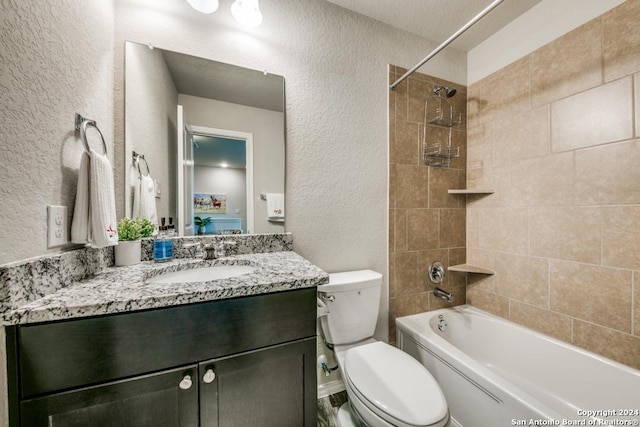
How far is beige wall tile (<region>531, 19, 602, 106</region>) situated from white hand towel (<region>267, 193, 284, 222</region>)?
1739 mm

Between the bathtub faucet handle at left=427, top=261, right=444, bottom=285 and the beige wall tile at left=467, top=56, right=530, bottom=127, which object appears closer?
the beige wall tile at left=467, top=56, right=530, bottom=127

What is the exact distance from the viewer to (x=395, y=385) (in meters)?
1.00

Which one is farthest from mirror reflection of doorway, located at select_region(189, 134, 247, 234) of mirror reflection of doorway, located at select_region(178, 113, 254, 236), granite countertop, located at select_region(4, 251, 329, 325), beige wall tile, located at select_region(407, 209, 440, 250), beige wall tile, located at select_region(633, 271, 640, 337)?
beige wall tile, located at select_region(633, 271, 640, 337)

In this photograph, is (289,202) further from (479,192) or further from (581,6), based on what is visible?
(581,6)

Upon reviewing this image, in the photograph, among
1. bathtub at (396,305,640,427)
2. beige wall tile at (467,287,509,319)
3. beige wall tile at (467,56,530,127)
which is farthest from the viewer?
beige wall tile at (467,287,509,319)

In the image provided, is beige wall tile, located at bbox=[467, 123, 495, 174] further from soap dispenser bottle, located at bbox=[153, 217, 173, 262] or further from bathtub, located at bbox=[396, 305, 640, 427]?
soap dispenser bottle, located at bbox=[153, 217, 173, 262]

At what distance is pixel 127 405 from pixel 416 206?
68.8 inches

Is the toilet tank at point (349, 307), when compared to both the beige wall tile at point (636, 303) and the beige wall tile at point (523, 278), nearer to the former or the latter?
the beige wall tile at point (523, 278)

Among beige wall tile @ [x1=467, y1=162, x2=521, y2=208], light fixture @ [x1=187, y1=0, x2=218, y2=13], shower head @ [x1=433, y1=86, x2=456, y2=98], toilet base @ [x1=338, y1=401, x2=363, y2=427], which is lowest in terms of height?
toilet base @ [x1=338, y1=401, x2=363, y2=427]

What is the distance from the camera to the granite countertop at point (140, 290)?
59 centimetres

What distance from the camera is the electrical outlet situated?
743 millimetres

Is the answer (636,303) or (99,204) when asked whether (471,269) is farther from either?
(99,204)

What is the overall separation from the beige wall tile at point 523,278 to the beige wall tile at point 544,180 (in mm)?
380

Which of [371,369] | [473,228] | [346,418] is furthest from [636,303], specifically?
[346,418]
